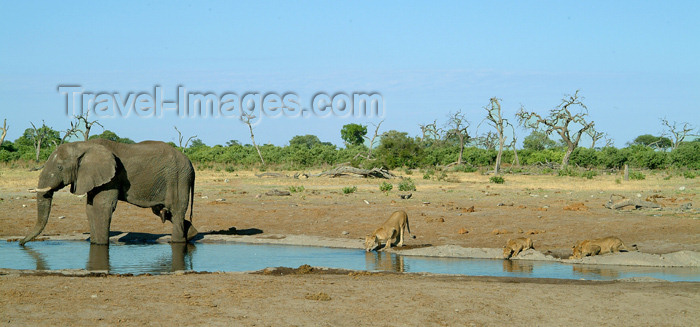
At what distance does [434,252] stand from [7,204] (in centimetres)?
1462

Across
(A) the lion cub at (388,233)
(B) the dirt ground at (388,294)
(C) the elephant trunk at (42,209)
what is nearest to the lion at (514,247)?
(B) the dirt ground at (388,294)

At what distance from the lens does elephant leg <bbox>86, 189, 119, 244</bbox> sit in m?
14.0

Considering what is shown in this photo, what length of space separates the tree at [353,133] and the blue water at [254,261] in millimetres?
83829

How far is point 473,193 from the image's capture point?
2819 centimetres

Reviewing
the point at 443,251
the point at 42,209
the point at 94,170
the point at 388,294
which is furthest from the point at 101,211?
the point at 388,294

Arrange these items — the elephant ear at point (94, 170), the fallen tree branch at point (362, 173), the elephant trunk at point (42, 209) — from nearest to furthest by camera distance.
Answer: the elephant ear at point (94, 170) → the elephant trunk at point (42, 209) → the fallen tree branch at point (362, 173)

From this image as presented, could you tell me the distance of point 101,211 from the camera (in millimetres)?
14039

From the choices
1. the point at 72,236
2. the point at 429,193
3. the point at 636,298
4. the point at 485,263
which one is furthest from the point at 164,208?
the point at 429,193

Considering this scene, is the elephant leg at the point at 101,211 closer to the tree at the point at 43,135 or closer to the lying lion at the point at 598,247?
the lying lion at the point at 598,247

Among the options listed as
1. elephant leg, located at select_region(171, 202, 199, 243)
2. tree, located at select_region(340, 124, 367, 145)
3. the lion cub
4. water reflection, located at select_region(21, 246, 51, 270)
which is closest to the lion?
the lion cub

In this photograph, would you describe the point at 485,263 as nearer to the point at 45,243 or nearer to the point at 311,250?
the point at 311,250

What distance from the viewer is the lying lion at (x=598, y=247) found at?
12953mm

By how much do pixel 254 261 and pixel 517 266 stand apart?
488 cm

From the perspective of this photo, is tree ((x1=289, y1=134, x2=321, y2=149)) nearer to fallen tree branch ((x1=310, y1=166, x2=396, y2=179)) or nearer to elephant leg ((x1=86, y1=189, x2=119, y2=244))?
fallen tree branch ((x1=310, y1=166, x2=396, y2=179))
